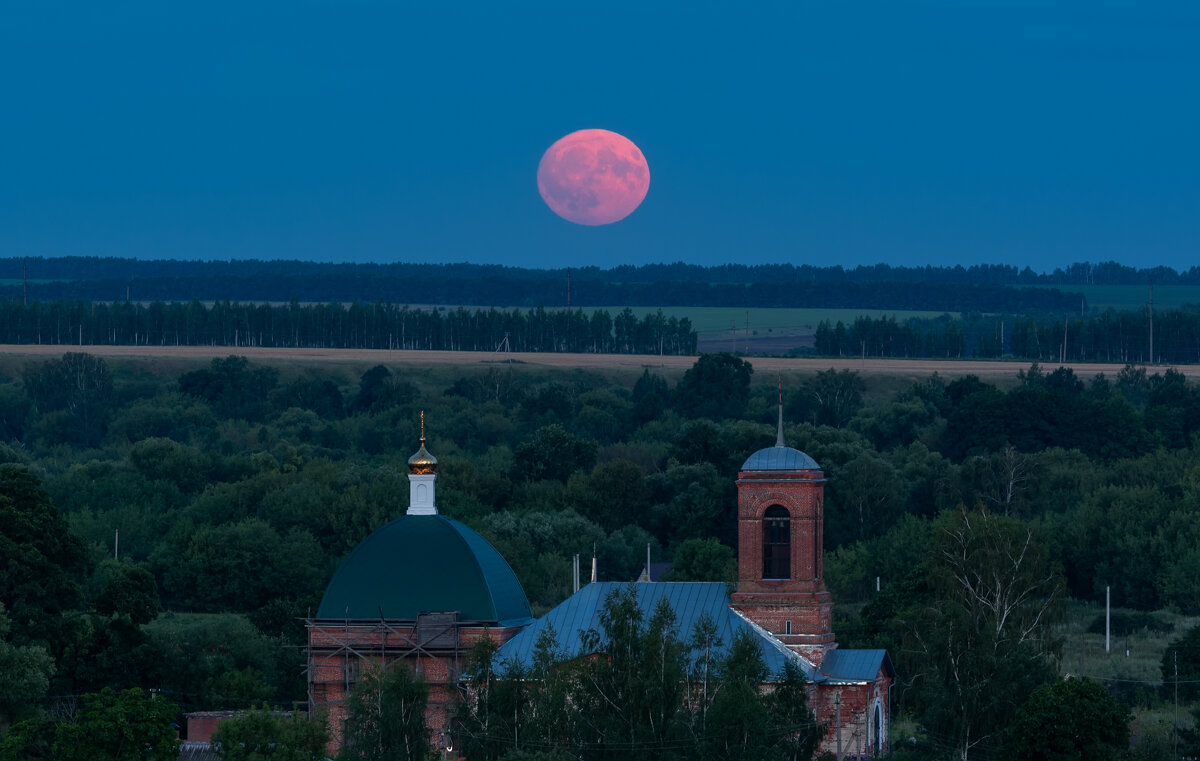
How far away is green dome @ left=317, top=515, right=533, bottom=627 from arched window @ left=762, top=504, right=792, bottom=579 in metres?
5.58

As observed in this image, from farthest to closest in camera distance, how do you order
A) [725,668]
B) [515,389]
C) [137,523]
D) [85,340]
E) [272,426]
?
[85,340] < [515,389] < [272,426] < [137,523] < [725,668]

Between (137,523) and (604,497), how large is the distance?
19.6 metres

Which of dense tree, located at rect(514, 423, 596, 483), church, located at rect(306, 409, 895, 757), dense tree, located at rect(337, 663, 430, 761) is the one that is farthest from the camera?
dense tree, located at rect(514, 423, 596, 483)

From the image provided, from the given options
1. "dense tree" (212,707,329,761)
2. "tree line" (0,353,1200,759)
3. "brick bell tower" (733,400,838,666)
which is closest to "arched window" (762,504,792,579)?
"brick bell tower" (733,400,838,666)

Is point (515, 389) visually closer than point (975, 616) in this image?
No

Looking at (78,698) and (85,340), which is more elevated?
(85,340)

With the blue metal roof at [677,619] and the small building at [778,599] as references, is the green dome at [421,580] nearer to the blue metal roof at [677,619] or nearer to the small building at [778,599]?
the blue metal roof at [677,619]

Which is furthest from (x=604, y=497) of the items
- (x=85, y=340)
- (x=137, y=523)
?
(x=85, y=340)

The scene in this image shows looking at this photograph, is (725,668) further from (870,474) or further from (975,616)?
(870,474)

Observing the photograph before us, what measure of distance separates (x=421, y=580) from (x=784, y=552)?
798cm

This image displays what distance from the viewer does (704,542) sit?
80938 millimetres

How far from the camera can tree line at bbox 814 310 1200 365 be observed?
17038 centimetres

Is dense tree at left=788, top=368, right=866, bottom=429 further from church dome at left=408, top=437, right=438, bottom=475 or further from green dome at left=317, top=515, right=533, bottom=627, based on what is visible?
green dome at left=317, top=515, right=533, bottom=627

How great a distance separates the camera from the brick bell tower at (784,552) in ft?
157
